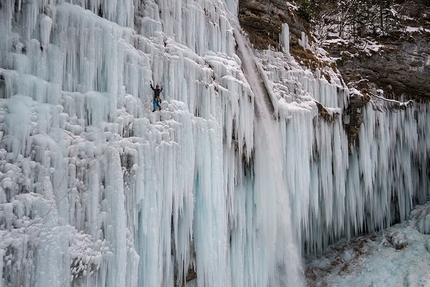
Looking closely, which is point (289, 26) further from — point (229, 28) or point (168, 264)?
point (168, 264)

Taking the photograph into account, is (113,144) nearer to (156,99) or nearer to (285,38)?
(156,99)

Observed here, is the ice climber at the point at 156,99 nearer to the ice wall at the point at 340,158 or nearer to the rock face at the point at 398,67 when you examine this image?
the ice wall at the point at 340,158

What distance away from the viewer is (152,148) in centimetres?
559

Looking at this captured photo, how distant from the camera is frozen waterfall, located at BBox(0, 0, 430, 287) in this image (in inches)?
166

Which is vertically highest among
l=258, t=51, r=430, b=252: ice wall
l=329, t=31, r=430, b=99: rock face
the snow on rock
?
l=329, t=31, r=430, b=99: rock face

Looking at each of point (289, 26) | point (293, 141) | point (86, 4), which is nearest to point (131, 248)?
point (86, 4)

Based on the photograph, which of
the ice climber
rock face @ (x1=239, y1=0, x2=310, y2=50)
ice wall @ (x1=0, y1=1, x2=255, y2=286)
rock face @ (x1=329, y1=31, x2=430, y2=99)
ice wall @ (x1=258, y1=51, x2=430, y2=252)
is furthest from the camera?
rock face @ (x1=329, y1=31, x2=430, y2=99)

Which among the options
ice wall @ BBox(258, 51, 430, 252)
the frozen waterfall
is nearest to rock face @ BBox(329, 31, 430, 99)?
ice wall @ BBox(258, 51, 430, 252)

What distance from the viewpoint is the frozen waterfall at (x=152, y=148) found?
4223mm

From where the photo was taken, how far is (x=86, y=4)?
522 cm

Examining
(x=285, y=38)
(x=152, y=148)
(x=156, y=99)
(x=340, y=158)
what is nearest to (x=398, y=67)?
(x=340, y=158)

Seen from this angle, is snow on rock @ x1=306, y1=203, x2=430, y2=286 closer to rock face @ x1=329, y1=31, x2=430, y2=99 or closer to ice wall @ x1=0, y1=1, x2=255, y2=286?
rock face @ x1=329, y1=31, x2=430, y2=99

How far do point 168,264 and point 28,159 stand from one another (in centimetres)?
323

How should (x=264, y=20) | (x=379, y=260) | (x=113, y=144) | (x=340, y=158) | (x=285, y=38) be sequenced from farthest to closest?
(x=379, y=260)
(x=340, y=158)
(x=285, y=38)
(x=264, y=20)
(x=113, y=144)
